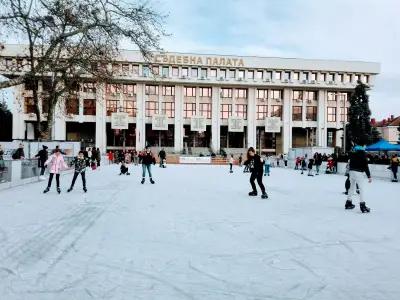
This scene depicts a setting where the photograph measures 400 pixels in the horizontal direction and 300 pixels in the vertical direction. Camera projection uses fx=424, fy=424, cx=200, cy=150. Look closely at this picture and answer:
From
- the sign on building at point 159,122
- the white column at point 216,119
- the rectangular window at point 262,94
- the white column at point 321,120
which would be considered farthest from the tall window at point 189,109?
the white column at point 321,120

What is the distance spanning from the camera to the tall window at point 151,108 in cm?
7334

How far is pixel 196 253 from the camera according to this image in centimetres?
540

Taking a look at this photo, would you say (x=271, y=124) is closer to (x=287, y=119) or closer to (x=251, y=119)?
(x=251, y=119)

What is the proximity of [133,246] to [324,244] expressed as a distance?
2.70 meters

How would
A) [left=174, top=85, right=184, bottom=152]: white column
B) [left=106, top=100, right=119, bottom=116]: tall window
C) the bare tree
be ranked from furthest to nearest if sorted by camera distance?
[left=174, top=85, right=184, bottom=152]: white column, [left=106, top=100, right=119, bottom=116]: tall window, the bare tree

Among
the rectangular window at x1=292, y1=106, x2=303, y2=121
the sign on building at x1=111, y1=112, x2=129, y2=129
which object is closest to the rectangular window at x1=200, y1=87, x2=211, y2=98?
the rectangular window at x1=292, y1=106, x2=303, y2=121

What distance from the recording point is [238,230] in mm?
7164

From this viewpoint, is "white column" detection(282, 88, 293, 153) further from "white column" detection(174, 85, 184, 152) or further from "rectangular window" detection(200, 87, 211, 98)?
"white column" detection(174, 85, 184, 152)

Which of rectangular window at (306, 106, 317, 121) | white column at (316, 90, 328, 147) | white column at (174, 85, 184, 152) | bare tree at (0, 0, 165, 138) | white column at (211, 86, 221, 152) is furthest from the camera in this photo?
rectangular window at (306, 106, 317, 121)

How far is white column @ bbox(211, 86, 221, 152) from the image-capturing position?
7331cm

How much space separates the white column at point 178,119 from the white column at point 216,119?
546 centimetres

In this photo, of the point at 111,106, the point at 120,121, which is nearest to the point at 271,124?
the point at 120,121

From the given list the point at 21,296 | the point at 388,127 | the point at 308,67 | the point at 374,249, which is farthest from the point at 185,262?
the point at 388,127

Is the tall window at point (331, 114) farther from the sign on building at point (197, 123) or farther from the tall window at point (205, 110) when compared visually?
the sign on building at point (197, 123)
